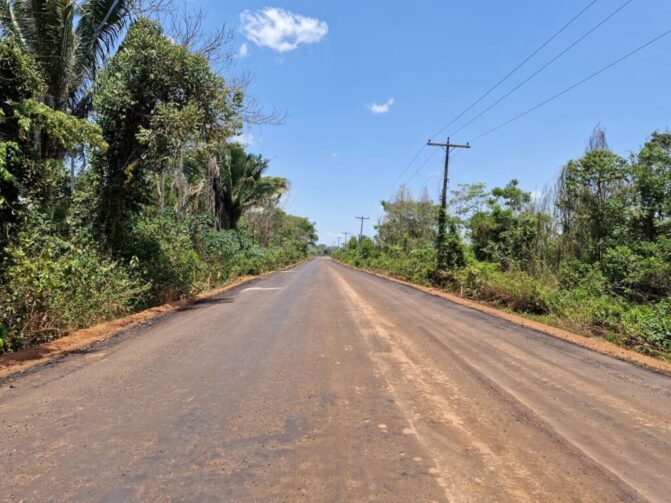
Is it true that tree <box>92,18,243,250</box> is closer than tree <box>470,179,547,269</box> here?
Yes

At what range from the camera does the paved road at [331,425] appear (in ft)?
10.6

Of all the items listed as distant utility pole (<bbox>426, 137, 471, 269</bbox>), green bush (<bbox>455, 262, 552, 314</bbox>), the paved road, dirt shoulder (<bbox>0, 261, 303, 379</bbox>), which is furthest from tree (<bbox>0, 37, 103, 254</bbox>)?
distant utility pole (<bbox>426, 137, 471, 269</bbox>)

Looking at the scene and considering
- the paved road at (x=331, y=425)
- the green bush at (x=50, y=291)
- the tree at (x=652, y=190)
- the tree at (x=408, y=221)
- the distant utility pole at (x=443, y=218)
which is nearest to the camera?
the paved road at (x=331, y=425)

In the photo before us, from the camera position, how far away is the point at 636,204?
64.6ft

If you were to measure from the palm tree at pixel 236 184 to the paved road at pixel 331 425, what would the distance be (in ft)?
77.5

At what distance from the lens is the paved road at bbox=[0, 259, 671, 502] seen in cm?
324

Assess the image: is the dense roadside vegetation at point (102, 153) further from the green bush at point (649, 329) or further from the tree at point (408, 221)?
the tree at point (408, 221)

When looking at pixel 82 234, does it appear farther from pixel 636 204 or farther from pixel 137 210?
pixel 636 204

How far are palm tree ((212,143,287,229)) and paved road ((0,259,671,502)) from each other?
2363 cm

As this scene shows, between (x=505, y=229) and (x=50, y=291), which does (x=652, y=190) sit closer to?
(x=505, y=229)

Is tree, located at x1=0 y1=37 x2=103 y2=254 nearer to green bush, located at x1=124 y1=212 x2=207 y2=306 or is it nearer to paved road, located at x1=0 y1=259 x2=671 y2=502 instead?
paved road, located at x1=0 y1=259 x2=671 y2=502

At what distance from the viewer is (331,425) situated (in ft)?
14.2

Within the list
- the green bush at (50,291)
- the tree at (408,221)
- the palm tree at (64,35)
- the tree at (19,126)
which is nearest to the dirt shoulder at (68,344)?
the green bush at (50,291)

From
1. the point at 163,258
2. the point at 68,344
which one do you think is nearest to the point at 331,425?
the point at 68,344
